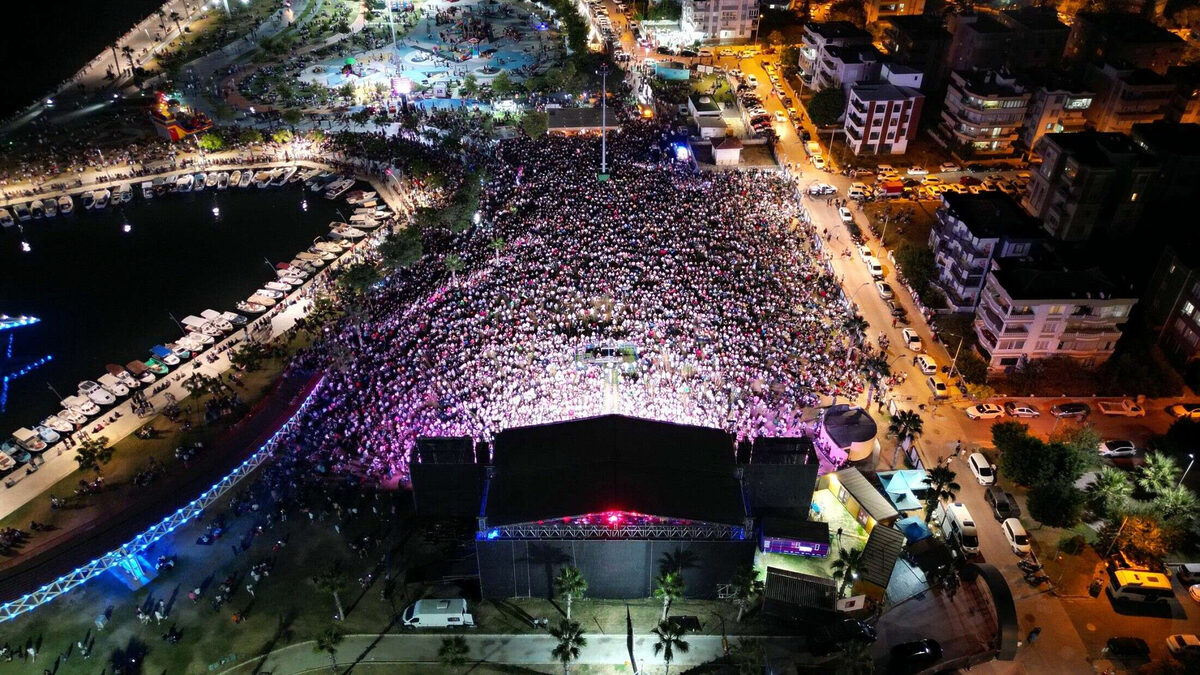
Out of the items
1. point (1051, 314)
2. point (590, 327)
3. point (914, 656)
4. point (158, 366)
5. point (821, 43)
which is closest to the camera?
point (914, 656)

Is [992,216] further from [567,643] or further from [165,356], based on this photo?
[165,356]

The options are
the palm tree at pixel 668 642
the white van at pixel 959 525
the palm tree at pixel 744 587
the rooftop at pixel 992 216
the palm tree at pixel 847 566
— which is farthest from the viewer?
the rooftop at pixel 992 216

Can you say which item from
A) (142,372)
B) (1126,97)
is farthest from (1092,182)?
(142,372)

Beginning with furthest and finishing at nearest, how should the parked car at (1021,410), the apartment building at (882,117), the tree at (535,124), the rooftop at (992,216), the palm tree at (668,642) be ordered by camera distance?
the tree at (535,124) < the apartment building at (882,117) < the rooftop at (992,216) < the parked car at (1021,410) < the palm tree at (668,642)

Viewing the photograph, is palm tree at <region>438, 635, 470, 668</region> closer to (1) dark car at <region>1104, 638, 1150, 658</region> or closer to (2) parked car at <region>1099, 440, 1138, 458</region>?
(1) dark car at <region>1104, 638, 1150, 658</region>

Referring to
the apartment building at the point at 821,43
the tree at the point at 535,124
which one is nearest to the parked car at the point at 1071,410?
the apartment building at the point at 821,43

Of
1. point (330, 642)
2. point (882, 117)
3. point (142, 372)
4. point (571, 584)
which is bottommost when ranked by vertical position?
point (142, 372)

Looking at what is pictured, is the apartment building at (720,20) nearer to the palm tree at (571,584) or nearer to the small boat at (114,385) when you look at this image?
the small boat at (114,385)
